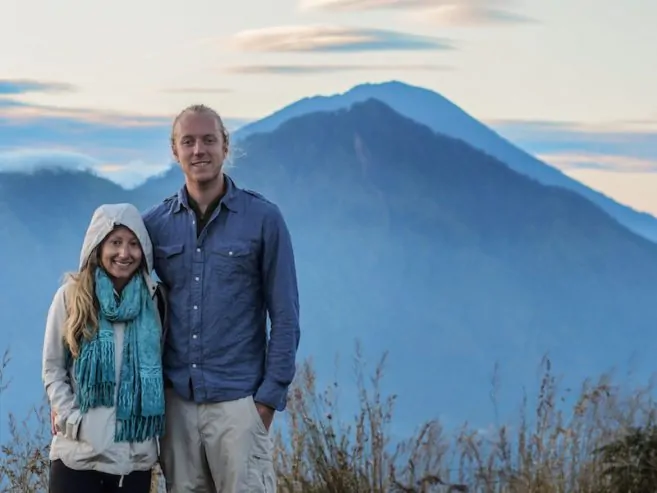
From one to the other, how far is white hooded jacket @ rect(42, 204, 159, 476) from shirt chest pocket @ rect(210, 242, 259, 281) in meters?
0.22

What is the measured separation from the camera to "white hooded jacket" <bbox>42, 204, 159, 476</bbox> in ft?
12.0

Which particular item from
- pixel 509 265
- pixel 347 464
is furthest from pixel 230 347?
pixel 509 265

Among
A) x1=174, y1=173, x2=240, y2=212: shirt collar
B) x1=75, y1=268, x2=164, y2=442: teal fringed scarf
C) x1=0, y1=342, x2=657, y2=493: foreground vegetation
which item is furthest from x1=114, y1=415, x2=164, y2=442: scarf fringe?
x1=0, y1=342, x2=657, y2=493: foreground vegetation

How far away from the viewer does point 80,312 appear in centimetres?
366

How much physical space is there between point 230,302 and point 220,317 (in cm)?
6

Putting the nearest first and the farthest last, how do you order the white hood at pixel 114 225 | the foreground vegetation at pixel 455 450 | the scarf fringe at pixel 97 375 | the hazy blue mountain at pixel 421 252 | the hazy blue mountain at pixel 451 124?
the scarf fringe at pixel 97 375 < the white hood at pixel 114 225 < the foreground vegetation at pixel 455 450 < the hazy blue mountain at pixel 451 124 < the hazy blue mountain at pixel 421 252

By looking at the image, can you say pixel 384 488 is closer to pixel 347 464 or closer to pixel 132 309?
pixel 347 464

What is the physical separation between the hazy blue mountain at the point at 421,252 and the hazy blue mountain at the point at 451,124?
14.5 inches

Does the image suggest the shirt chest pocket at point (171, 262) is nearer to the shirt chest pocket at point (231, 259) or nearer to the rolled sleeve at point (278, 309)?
the shirt chest pocket at point (231, 259)

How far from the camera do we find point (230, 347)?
379 cm

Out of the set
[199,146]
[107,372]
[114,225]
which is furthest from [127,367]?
[199,146]

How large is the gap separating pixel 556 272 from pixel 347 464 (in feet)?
44.3

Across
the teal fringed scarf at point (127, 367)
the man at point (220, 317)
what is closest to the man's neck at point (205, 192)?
the man at point (220, 317)

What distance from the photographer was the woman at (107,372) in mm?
3656
